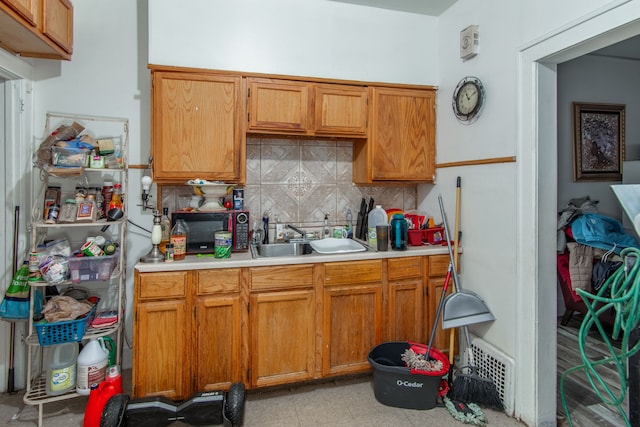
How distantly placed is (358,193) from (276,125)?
3.13 feet

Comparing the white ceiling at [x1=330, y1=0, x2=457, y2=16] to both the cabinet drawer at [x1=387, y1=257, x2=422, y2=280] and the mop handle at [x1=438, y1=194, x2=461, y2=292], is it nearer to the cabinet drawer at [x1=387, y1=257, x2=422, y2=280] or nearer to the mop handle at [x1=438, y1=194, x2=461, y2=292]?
the mop handle at [x1=438, y1=194, x2=461, y2=292]

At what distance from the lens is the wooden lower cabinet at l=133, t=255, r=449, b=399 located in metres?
2.03

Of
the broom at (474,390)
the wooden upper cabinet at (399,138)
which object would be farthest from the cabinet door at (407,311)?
the wooden upper cabinet at (399,138)

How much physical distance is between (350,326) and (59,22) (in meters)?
2.74

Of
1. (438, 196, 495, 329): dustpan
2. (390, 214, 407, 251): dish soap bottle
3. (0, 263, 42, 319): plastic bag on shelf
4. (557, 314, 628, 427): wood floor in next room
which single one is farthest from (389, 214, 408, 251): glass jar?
(0, 263, 42, 319): plastic bag on shelf

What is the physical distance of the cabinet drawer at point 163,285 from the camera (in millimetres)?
1998

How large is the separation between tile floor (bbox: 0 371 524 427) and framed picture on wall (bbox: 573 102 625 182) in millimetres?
2759

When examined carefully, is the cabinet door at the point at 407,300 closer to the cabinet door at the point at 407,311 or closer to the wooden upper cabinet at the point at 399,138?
the cabinet door at the point at 407,311

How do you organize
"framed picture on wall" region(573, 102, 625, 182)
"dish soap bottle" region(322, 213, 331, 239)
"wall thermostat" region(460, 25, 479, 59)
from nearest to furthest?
"wall thermostat" region(460, 25, 479, 59)
"dish soap bottle" region(322, 213, 331, 239)
"framed picture on wall" region(573, 102, 625, 182)

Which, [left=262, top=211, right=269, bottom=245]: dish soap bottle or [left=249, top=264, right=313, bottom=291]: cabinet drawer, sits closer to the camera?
[left=249, top=264, right=313, bottom=291]: cabinet drawer

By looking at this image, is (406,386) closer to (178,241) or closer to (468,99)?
(178,241)

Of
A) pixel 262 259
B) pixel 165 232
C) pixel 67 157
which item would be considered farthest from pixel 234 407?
pixel 67 157

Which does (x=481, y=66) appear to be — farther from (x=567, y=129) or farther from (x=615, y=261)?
(x=615, y=261)

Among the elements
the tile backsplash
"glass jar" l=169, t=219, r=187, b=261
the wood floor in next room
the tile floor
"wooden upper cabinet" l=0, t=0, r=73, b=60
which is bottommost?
the tile floor
